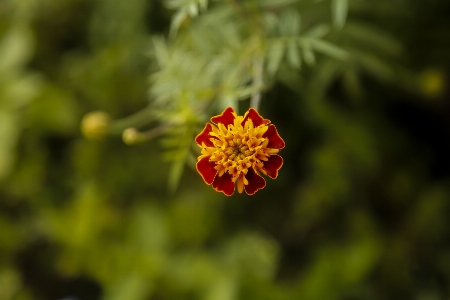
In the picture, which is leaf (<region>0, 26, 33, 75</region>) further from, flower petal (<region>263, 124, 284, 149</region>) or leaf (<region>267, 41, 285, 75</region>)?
flower petal (<region>263, 124, 284, 149</region>)

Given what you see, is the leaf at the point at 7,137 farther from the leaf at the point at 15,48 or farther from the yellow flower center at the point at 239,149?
the yellow flower center at the point at 239,149

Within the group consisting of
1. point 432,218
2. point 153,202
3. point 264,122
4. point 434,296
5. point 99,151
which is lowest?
point 264,122

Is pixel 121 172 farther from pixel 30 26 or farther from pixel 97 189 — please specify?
pixel 30 26

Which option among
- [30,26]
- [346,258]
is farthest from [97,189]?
[346,258]

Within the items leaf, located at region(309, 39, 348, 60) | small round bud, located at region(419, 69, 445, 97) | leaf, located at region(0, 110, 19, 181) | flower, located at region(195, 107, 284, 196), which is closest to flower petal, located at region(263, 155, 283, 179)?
flower, located at region(195, 107, 284, 196)

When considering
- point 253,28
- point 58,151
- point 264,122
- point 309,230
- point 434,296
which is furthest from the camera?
point 58,151

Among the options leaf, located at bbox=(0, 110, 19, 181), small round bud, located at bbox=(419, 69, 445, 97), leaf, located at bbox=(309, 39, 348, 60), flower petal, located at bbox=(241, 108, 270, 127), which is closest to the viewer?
flower petal, located at bbox=(241, 108, 270, 127)

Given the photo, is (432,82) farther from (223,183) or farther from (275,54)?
(223,183)

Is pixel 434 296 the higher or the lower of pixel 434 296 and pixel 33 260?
the lower
